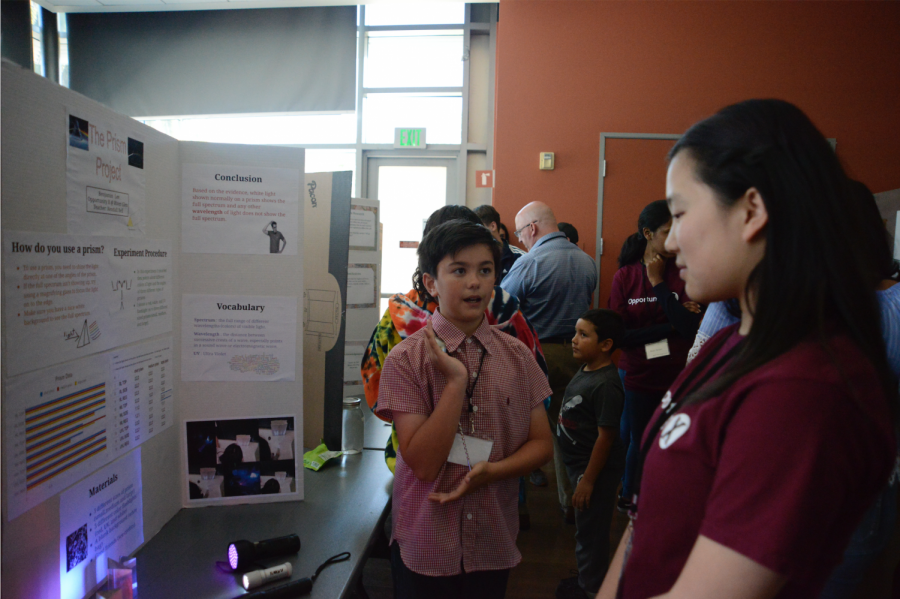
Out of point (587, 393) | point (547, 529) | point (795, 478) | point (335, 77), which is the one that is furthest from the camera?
point (335, 77)

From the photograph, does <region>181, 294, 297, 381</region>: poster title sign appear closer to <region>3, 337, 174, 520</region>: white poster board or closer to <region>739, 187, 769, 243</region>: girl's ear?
<region>3, 337, 174, 520</region>: white poster board

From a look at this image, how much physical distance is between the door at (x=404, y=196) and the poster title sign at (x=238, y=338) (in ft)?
13.8

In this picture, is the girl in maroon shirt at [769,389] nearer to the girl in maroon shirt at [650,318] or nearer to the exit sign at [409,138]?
the girl in maroon shirt at [650,318]

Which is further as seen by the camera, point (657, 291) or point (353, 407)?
point (657, 291)

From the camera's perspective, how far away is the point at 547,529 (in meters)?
2.71

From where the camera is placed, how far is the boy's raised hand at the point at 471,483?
1.04 metres

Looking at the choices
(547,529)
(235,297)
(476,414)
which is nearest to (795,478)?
(476,414)

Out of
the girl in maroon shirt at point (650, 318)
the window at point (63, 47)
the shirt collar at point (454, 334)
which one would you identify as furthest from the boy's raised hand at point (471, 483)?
the window at point (63, 47)

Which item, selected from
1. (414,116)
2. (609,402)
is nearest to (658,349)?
(609,402)

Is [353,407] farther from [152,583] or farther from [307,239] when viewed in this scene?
[152,583]

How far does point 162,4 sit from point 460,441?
19.9 ft

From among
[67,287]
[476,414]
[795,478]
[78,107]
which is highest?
[78,107]

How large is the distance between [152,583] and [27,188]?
72cm

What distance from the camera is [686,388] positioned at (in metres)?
0.67
